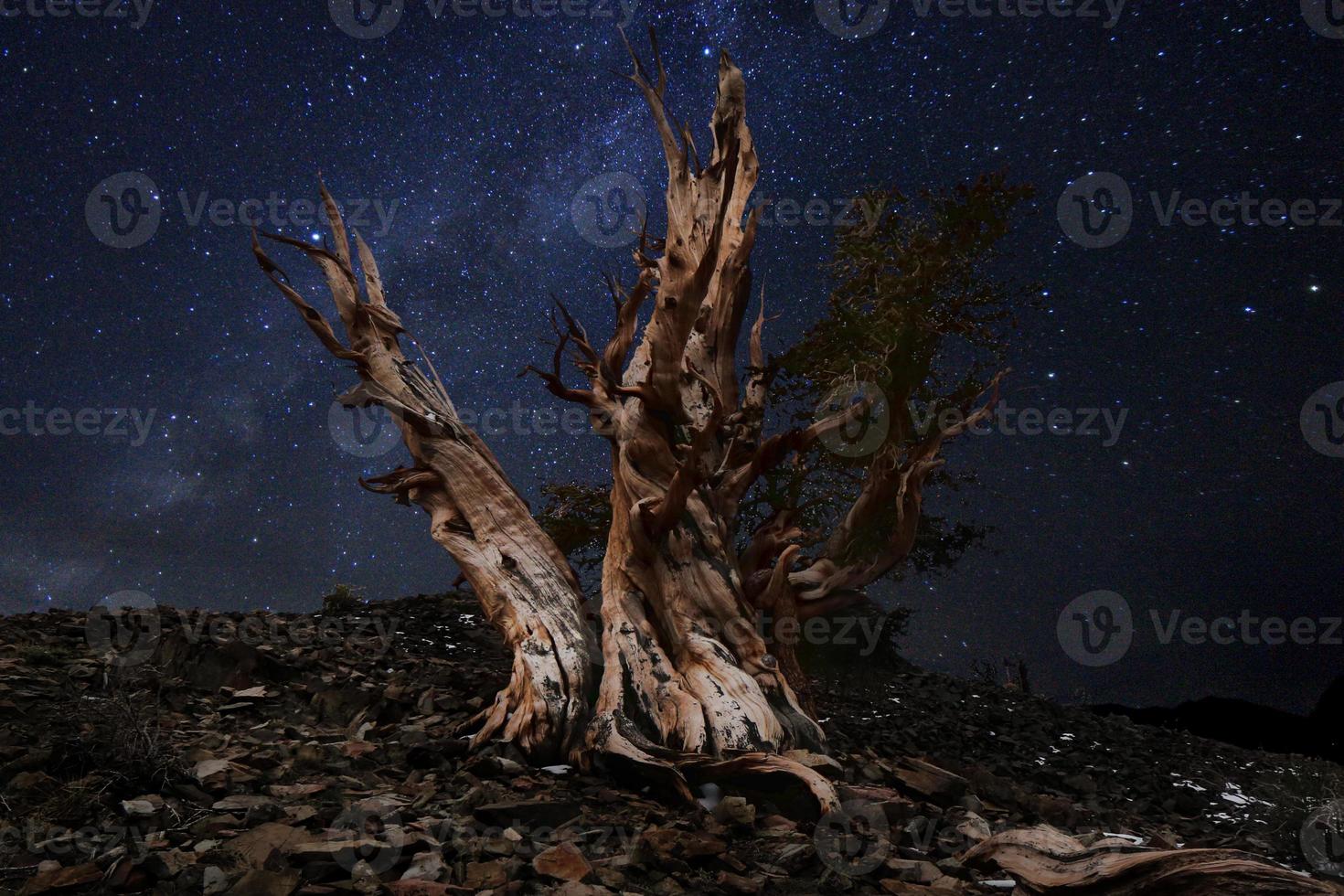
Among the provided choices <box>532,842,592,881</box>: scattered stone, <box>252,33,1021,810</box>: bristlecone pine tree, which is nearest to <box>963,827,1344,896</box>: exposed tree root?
<box>252,33,1021,810</box>: bristlecone pine tree

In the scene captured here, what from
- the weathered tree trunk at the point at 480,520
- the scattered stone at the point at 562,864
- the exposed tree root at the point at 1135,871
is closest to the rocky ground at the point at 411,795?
the scattered stone at the point at 562,864

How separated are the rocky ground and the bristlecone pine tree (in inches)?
21.5

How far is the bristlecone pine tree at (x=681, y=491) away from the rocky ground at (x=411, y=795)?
0.55 meters

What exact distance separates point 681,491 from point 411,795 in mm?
3285

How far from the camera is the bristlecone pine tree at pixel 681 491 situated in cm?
549

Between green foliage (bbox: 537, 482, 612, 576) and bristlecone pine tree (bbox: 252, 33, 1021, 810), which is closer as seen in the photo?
bristlecone pine tree (bbox: 252, 33, 1021, 810)

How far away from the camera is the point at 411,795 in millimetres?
4094

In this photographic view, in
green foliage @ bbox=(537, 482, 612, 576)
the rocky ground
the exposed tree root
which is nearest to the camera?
the exposed tree root

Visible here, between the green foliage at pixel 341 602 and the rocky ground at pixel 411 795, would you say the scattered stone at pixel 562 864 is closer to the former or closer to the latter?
the rocky ground at pixel 411 795

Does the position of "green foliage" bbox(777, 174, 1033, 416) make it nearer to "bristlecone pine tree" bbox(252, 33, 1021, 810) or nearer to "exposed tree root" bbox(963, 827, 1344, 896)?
"bristlecone pine tree" bbox(252, 33, 1021, 810)

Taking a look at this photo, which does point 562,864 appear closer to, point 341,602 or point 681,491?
point 681,491

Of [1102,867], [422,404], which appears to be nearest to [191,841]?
[1102,867]

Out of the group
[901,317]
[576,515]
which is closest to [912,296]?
[901,317]

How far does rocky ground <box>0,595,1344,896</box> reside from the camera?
3049 mm
